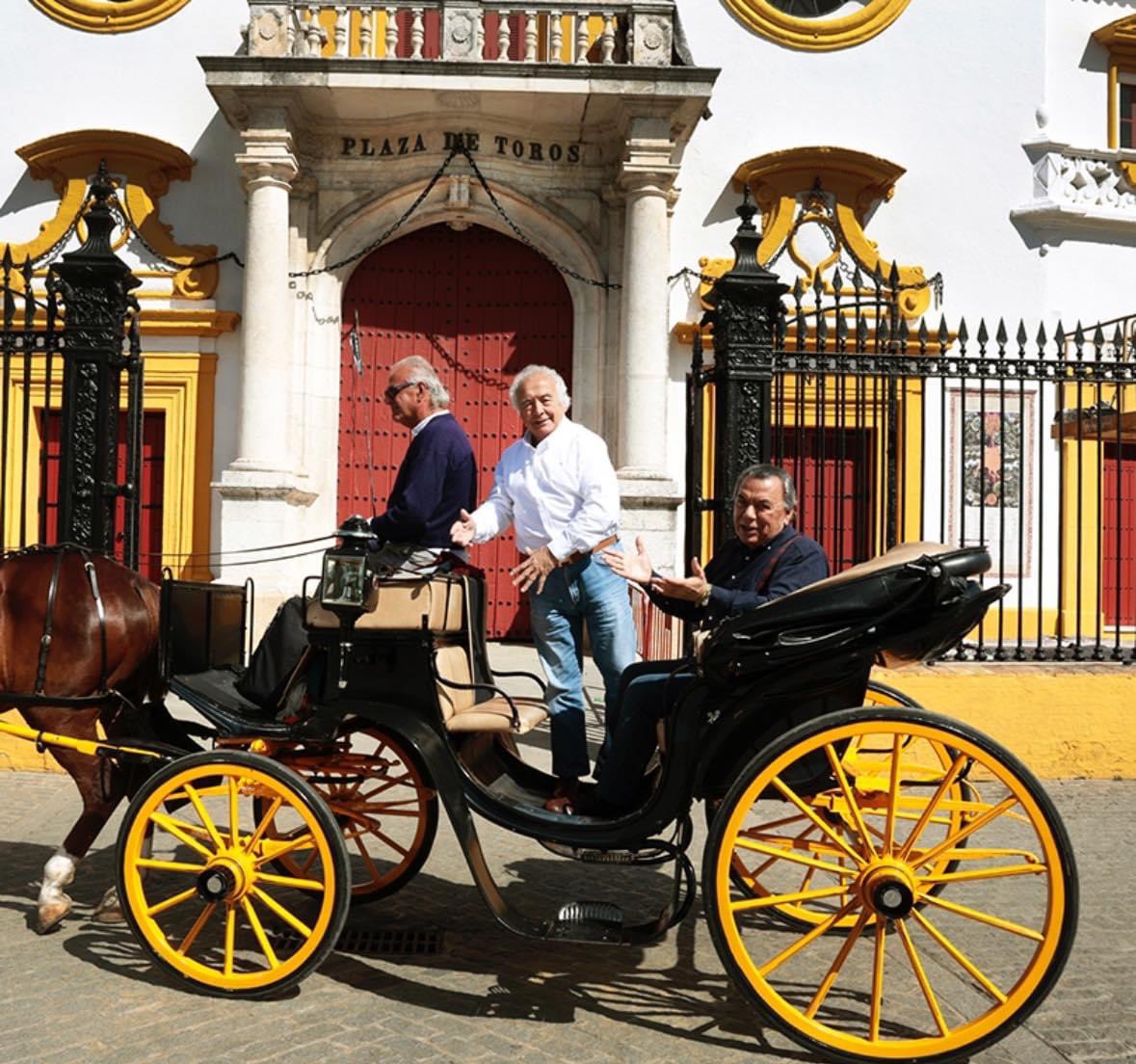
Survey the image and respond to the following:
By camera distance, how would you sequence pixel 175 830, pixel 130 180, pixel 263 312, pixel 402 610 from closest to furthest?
pixel 175 830
pixel 402 610
pixel 263 312
pixel 130 180

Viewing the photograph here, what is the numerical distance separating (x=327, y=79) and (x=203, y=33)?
2464 millimetres

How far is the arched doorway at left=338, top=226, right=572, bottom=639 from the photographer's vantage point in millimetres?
13570

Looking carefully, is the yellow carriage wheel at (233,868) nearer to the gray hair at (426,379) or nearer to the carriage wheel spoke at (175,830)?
the carriage wheel spoke at (175,830)

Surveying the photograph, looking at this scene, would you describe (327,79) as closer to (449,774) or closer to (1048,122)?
(1048,122)

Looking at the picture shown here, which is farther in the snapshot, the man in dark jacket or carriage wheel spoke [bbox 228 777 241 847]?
the man in dark jacket

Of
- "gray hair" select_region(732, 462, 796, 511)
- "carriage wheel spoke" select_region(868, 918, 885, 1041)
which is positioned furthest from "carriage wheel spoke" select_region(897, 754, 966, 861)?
"gray hair" select_region(732, 462, 796, 511)

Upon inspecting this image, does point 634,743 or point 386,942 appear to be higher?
point 634,743

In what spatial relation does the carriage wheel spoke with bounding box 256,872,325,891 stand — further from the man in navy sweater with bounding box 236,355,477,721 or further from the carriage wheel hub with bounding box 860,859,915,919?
the carriage wheel hub with bounding box 860,859,915,919

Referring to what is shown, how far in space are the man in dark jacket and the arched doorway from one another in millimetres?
9320

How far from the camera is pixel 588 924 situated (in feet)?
12.3

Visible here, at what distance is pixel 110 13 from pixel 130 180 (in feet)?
6.35

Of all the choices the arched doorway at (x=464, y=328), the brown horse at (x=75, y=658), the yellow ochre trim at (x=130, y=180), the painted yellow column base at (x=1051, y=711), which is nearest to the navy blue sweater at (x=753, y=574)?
the brown horse at (x=75, y=658)

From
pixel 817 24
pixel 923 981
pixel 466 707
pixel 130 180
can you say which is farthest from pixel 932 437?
pixel 923 981

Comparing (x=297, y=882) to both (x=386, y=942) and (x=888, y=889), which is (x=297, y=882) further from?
(x=888, y=889)
